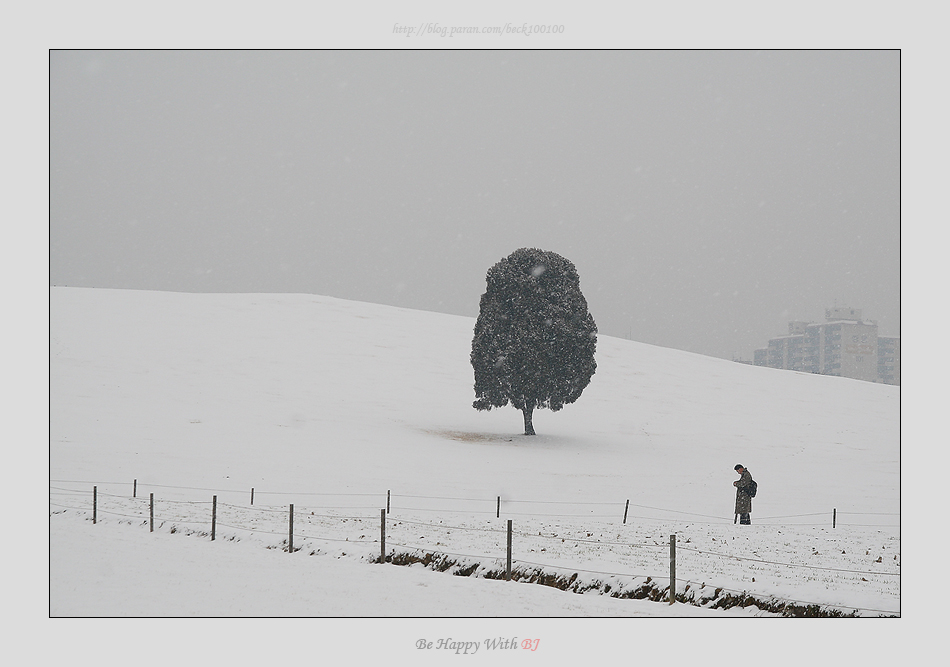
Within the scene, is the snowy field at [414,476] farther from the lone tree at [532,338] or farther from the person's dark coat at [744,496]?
the lone tree at [532,338]

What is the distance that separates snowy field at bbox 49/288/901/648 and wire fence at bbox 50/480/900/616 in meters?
0.09

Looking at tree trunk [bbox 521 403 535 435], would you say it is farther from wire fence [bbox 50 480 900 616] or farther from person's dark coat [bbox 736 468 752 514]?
person's dark coat [bbox 736 468 752 514]

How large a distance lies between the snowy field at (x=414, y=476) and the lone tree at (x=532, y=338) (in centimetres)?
252

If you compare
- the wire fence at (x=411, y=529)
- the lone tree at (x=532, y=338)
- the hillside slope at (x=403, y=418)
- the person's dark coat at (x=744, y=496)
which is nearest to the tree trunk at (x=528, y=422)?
the lone tree at (x=532, y=338)

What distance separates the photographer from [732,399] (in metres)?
56.8

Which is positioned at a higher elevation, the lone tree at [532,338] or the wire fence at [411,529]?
the lone tree at [532,338]

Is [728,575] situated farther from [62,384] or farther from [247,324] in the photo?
[247,324]

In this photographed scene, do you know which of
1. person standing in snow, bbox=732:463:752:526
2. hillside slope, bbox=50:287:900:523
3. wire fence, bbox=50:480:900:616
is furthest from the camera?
hillside slope, bbox=50:287:900:523

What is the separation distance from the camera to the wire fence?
47.8 ft

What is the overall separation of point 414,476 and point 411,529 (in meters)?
9.78

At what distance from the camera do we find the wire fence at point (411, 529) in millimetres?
14578

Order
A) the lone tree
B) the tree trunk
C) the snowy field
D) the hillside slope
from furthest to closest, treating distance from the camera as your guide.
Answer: the tree trunk, the lone tree, the hillside slope, the snowy field

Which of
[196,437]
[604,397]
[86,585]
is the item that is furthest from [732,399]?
[86,585]

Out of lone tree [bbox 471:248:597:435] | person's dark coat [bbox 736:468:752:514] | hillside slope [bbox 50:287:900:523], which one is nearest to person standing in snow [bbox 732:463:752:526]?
person's dark coat [bbox 736:468:752:514]
